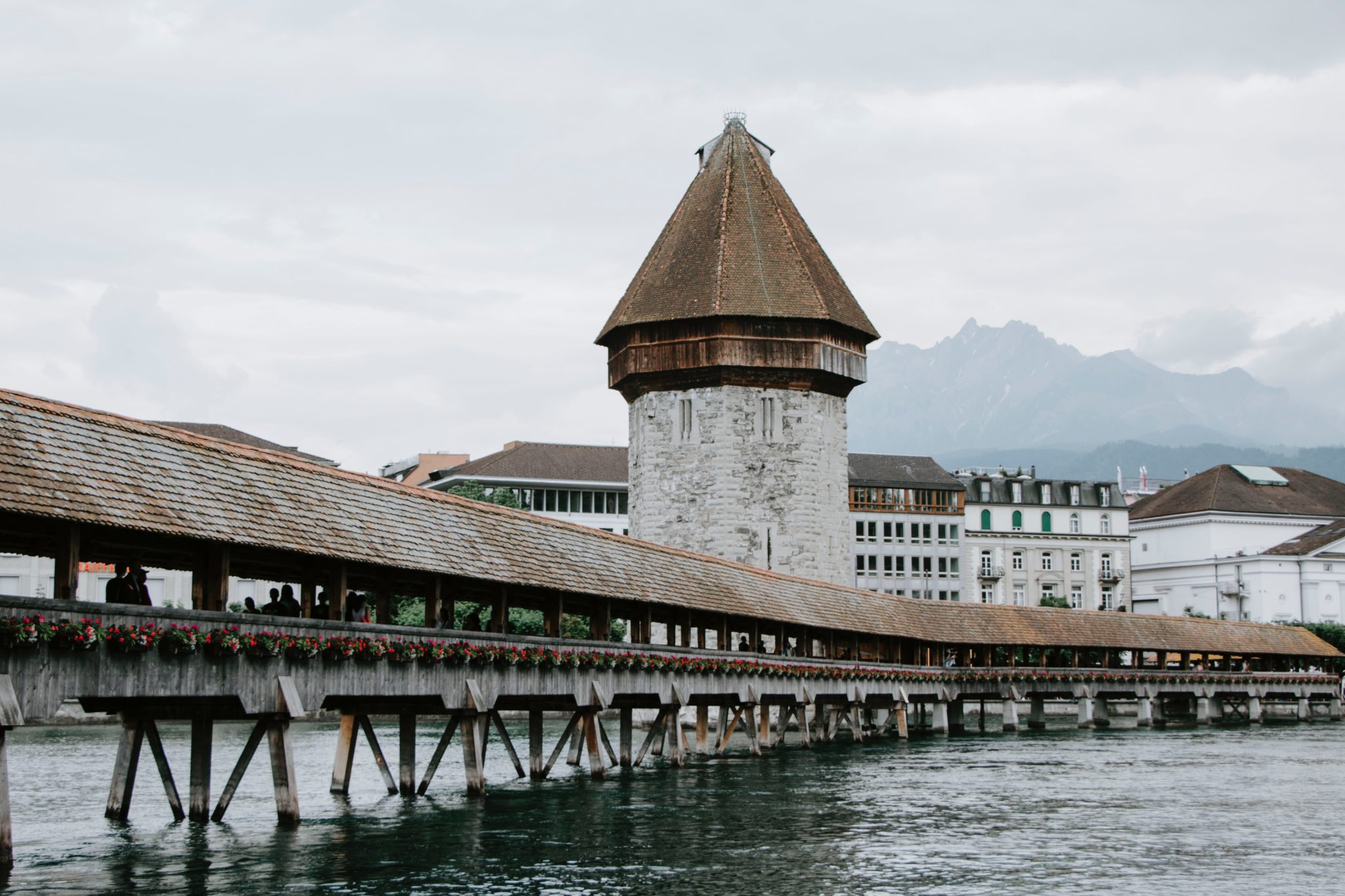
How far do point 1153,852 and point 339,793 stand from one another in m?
11.9

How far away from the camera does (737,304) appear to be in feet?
155

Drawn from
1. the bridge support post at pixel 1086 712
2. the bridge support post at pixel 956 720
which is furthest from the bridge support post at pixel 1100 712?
the bridge support post at pixel 956 720

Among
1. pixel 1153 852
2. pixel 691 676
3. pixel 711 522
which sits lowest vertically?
pixel 1153 852

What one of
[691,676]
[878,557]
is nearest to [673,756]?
[691,676]

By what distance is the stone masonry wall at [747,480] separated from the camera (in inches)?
1841

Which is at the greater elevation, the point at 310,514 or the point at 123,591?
the point at 310,514

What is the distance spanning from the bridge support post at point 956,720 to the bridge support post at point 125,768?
31.9 metres

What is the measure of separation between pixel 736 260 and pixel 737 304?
2020 millimetres

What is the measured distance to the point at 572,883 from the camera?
1545 cm

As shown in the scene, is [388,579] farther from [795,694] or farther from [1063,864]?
[795,694]

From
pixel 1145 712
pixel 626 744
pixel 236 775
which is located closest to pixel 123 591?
pixel 236 775

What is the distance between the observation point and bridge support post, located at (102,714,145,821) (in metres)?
19.1

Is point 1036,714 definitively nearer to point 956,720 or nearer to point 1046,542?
point 956,720

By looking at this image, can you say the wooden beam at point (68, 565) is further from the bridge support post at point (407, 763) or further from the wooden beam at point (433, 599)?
the bridge support post at point (407, 763)
